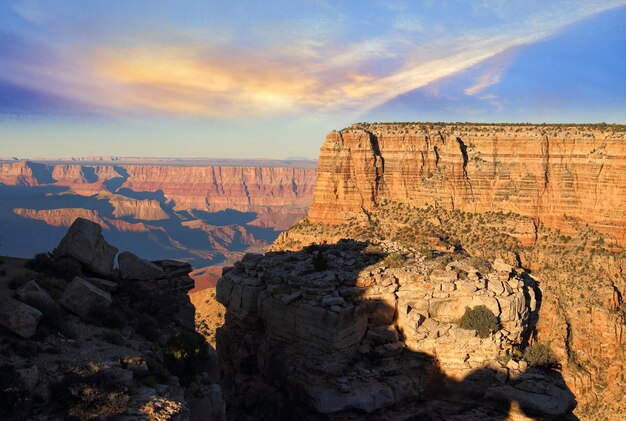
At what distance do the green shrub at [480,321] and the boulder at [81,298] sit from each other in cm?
2115

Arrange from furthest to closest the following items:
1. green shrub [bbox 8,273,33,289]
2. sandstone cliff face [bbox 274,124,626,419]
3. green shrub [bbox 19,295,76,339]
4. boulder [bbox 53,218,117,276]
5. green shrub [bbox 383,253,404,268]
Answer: sandstone cliff face [bbox 274,124,626,419] → green shrub [bbox 383,253,404,268] → boulder [bbox 53,218,117,276] → green shrub [bbox 8,273,33,289] → green shrub [bbox 19,295,76,339]

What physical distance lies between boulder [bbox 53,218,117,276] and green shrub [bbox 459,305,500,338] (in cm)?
2159

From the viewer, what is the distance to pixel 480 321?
2842 cm

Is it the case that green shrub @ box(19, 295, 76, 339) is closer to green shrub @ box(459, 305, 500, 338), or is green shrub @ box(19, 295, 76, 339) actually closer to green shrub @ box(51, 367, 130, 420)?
green shrub @ box(51, 367, 130, 420)

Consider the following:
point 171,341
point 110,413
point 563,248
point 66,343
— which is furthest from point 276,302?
point 563,248

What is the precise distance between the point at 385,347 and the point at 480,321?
244 inches

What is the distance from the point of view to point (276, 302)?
30.5 meters

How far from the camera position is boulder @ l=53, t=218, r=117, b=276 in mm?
23047

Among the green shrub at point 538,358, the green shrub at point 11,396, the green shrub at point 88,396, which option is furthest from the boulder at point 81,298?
the green shrub at point 538,358

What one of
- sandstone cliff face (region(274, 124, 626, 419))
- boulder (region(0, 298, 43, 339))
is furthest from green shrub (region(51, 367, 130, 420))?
sandstone cliff face (region(274, 124, 626, 419))

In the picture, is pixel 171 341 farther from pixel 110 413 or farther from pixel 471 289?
pixel 471 289

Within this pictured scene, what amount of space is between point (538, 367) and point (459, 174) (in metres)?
44.7

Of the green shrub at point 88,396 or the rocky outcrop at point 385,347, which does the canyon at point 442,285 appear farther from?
the green shrub at point 88,396

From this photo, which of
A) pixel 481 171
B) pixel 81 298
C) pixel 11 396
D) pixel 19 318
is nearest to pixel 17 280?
pixel 81 298
